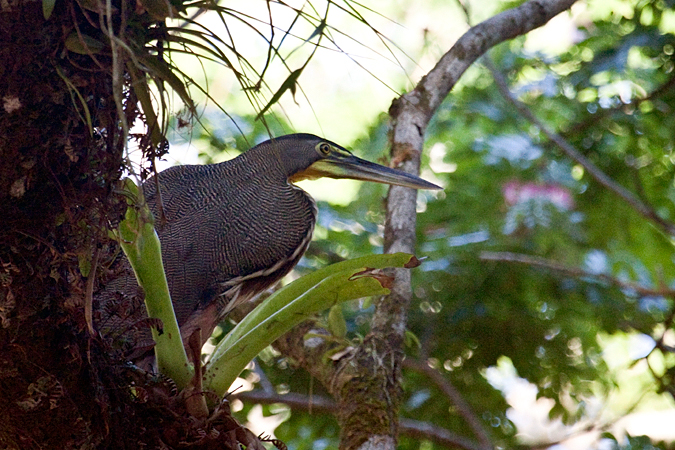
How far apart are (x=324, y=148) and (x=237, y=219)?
458 millimetres

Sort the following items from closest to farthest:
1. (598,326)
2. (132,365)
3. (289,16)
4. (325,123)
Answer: (132,365) → (289,16) → (598,326) → (325,123)

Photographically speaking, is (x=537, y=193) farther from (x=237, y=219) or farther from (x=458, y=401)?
(x=237, y=219)

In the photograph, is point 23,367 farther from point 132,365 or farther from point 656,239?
point 656,239

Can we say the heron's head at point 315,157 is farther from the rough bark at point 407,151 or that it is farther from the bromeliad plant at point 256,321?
the bromeliad plant at point 256,321

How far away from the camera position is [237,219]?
91.7 inches

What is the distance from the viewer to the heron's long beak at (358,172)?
2420mm

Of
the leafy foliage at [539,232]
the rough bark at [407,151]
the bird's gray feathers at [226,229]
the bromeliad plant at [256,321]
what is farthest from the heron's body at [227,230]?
the leafy foliage at [539,232]

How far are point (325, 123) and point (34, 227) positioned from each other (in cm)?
489

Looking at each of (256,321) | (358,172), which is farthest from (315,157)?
(256,321)

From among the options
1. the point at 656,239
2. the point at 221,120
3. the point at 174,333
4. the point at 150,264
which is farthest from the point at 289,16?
the point at 656,239

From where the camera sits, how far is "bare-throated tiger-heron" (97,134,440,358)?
2.21 m

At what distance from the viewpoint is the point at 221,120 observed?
156 inches

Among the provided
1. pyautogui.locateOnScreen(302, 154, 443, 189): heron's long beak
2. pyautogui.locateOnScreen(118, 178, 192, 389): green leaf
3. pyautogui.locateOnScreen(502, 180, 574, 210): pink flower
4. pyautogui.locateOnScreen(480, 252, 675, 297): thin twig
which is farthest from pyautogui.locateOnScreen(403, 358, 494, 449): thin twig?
pyautogui.locateOnScreen(118, 178, 192, 389): green leaf

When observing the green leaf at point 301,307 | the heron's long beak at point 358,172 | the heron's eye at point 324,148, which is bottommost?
the green leaf at point 301,307
